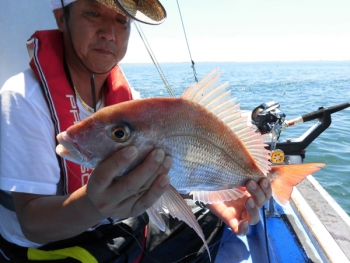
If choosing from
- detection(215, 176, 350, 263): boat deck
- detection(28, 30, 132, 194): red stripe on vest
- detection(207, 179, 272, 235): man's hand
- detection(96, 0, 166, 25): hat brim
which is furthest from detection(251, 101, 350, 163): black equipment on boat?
detection(28, 30, 132, 194): red stripe on vest

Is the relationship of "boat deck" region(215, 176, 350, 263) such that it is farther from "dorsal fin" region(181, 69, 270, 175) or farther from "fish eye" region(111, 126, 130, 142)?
"fish eye" region(111, 126, 130, 142)

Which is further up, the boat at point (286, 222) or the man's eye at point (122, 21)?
the man's eye at point (122, 21)

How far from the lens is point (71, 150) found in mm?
1135

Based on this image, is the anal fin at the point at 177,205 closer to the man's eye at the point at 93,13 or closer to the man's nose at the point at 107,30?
the man's nose at the point at 107,30

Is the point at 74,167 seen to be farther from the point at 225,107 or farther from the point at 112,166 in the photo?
the point at 225,107

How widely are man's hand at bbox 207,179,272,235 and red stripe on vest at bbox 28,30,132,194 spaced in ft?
3.16

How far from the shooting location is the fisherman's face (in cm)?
163

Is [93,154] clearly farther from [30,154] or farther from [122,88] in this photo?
[122,88]

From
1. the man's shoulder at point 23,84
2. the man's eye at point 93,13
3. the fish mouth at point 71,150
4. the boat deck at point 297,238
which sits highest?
the man's eye at point 93,13

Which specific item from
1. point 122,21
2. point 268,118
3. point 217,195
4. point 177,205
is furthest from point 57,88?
point 268,118

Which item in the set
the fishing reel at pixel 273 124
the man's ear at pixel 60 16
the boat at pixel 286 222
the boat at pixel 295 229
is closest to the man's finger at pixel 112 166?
the man's ear at pixel 60 16

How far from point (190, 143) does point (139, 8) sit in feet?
3.08

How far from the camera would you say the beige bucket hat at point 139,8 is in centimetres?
155

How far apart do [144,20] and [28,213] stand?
3.94ft
